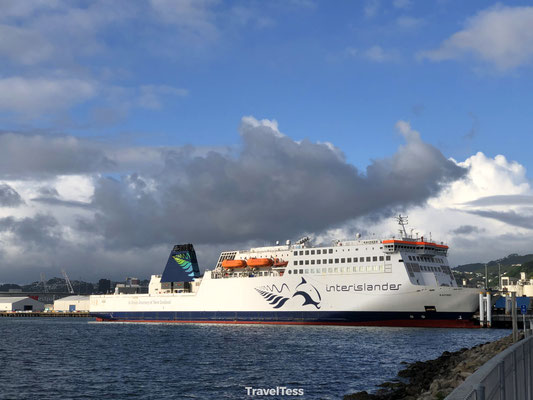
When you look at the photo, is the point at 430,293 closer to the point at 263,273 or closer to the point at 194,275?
the point at 263,273

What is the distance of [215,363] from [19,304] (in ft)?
493

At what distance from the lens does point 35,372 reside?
31.0m

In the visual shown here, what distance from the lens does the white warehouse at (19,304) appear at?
537 ft

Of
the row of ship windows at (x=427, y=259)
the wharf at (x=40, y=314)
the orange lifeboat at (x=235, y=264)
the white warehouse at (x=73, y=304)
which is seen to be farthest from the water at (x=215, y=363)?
the white warehouse at (x=73, y=304)

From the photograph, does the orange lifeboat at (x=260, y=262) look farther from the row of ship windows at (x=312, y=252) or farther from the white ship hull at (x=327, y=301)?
the row of ship windows at (x=312, y=252)

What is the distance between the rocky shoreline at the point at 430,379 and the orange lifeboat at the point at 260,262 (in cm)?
3625

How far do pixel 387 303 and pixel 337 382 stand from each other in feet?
103

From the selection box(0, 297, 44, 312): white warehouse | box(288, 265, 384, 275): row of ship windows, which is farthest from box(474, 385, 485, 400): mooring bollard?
box(0, 297, 44, 312): white warehouse

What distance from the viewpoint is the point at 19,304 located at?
166m

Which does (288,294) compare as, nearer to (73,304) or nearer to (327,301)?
(327,301)

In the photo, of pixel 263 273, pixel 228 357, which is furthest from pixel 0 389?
pixel 263 273

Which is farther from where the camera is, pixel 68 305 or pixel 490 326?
pixel 68 305

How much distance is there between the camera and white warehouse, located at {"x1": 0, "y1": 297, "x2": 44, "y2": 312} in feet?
537

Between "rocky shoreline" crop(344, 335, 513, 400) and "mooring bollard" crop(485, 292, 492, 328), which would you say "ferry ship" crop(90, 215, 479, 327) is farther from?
"rocky shoreline" crop(344, 335, 513, 400)
